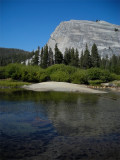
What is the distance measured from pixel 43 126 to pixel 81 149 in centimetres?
391

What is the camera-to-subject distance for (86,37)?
138750 millimetres

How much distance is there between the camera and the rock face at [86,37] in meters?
132

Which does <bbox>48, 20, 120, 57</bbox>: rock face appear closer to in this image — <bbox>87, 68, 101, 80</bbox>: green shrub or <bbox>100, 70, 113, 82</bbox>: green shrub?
<bbox>100, 70, 113, 82</bbox>: green shrub

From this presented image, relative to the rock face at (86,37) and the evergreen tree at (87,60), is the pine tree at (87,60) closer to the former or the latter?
the evergreen tree at (87,60)

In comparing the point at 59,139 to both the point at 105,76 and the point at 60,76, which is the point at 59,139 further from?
the point at 105,76

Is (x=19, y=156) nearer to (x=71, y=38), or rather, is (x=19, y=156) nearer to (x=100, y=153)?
(x=100, y=153)

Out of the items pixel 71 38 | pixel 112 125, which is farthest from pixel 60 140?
pixel 71 38

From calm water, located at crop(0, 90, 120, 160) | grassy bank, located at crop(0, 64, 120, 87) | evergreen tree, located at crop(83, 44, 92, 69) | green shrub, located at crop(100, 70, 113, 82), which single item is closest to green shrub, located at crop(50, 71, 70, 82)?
grassy bank, located at crop(0, 64, 120, 87)

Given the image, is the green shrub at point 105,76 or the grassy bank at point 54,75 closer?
the grassy bank at point 54,75

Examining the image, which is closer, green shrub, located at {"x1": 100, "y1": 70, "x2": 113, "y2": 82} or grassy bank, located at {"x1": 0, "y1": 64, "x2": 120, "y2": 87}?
grassy bank, located at {"x1": 0, "y1": 64, "x2": 120, "y2": 87}

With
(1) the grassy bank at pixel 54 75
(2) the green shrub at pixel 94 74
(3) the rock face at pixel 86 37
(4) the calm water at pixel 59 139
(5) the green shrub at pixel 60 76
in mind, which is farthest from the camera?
(3) the rock face at pixel 86 37

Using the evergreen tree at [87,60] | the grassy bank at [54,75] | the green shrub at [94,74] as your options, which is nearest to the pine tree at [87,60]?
the evergreen tree at [87,60]

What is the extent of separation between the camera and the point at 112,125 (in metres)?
11.3

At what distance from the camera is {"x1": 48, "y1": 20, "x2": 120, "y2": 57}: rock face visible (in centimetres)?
13162
